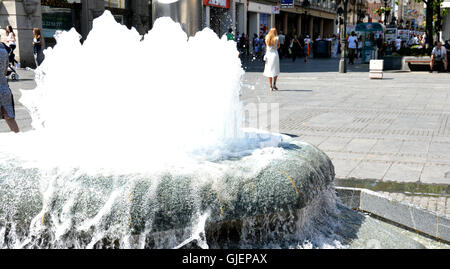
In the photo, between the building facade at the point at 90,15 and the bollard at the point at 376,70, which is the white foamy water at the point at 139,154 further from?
the bollard at the point at 376,70

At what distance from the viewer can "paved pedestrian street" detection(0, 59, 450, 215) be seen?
6.29m

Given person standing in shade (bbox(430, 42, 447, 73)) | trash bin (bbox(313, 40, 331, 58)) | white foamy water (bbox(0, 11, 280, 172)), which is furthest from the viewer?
trash bin (bbox(313, 40, 331, 58))

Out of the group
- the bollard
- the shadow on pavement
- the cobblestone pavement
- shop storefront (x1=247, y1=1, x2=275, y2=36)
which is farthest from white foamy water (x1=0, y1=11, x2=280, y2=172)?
shop storefront (x1=247, y1=1, x2=275, y2=36)

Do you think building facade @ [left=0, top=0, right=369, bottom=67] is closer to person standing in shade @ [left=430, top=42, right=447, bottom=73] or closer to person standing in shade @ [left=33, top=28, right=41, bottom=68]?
person standing in shade @ [left=33, top=28, right=41, bottom=68]

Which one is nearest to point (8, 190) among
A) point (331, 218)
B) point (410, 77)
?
point (331, 218)

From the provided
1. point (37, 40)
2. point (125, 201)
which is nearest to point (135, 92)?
point (125, 201)

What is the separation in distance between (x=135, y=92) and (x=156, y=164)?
655mm

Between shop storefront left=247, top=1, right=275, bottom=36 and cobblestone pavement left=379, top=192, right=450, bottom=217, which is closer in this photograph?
cobblestone pavement left=379, top=192, right=450, bottom=217

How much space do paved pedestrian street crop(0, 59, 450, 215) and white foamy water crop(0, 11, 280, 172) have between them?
0.88 metres

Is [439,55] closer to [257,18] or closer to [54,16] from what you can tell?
[54,16]

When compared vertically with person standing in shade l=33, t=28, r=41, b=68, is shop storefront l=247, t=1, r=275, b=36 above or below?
above

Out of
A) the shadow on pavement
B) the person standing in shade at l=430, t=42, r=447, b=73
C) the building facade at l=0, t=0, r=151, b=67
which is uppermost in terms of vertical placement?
the building facade at l=0, t=0, r=151, b=67

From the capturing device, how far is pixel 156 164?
11.9ft

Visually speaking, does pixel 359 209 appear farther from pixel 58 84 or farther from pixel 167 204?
pixel 58 84
